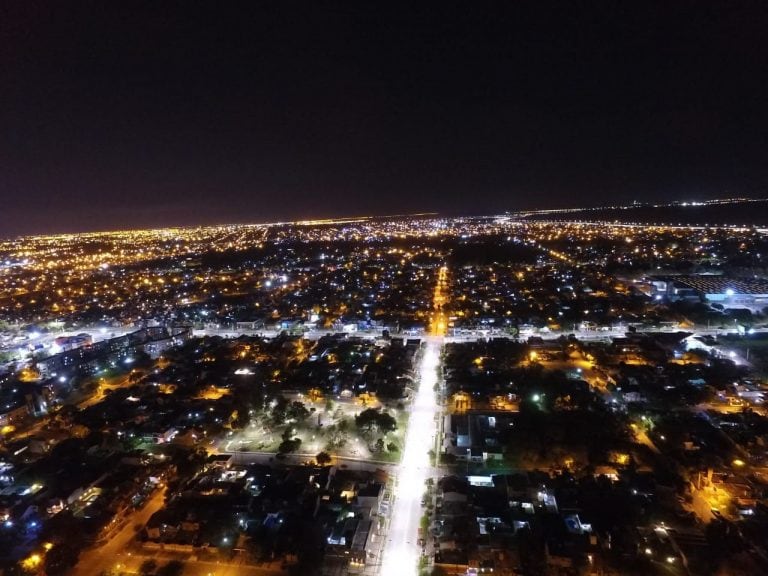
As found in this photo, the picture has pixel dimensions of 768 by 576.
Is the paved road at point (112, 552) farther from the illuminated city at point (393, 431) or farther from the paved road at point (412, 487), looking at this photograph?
the paved road at point (412, 487)

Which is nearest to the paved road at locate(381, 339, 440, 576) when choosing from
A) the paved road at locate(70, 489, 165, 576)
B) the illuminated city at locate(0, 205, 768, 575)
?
the illuminated city at locate(0, 205, 768, 575)

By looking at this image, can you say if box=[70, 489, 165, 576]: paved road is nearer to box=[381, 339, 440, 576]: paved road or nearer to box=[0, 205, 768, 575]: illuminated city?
box=[0, 205, 768, 575]: illuminated city

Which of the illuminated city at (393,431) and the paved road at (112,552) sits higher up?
the illuminated city at (393,431)

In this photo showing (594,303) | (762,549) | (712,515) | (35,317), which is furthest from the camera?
(35,317)

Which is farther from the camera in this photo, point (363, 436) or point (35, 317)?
point (35, 317)

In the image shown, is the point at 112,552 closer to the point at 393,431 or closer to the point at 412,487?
the point at 412,487

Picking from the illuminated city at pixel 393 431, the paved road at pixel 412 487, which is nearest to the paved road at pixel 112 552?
the illuminated city at pixel 393 431

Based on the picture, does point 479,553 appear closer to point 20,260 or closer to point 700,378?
point 700,378

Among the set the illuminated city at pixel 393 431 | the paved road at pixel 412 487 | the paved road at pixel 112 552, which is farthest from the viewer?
the illuminated city at pixel 393 431

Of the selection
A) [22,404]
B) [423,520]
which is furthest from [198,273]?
[423,520]

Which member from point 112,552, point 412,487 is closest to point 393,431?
point 412,487

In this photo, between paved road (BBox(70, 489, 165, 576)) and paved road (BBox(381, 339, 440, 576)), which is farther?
paved road (BBox(70, 489, 165, 576))
